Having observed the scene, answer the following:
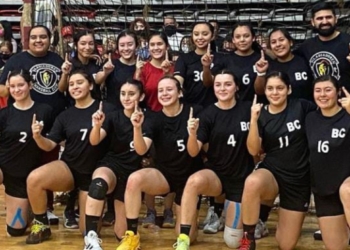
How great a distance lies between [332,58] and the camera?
15.6 ft

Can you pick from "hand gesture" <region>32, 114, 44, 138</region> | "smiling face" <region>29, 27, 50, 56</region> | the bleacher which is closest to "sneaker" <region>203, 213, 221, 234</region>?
"hand gesture" <region>32, 114, 44, 138</region>

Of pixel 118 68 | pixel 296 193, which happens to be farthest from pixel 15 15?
pixel 296 193

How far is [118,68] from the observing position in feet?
17.1

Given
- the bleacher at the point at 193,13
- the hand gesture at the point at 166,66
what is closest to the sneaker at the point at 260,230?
the hand gesture at the point at 166,66

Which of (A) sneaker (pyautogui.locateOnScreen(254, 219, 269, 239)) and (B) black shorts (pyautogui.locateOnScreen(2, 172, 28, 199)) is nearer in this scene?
(A) sneaker (pyautogui.locateOnScreen(254, 219, 269, 239))

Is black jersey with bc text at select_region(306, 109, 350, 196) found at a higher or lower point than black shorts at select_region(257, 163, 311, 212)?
higher

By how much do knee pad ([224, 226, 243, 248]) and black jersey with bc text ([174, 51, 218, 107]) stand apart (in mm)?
1113

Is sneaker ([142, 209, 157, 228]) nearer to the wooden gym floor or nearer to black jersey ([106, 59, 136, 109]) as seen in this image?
the wooden gym floor

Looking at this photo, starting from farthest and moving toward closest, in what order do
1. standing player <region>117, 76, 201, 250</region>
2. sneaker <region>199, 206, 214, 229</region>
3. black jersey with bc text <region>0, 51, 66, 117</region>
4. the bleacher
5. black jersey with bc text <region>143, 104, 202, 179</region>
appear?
the bleacher
black jersey with bc text <region>0, 51, 66, 117</region>
sneaker <region>199, 206, 214, 229</region>
black jersey with bc text <region>143, 104, 202, 179</region>
standing player <region>117, 76, 201, 250</region>

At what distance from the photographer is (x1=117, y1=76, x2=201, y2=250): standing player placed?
450cm

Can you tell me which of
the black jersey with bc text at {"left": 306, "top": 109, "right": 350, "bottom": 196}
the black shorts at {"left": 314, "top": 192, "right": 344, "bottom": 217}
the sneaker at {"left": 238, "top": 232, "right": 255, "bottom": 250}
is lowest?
the sneaker at {"left": 238, "top": 232, "right": 255, "bottom": 250}

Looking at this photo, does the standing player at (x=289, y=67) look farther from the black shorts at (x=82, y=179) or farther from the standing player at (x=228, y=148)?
the black shorts at (x=82, y=179)

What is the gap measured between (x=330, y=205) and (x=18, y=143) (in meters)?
2.42

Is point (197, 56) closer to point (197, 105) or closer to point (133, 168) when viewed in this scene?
point (197, 105)
